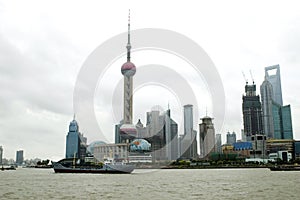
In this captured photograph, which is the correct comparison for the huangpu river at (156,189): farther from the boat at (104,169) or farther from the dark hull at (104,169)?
the boat at (104,169)

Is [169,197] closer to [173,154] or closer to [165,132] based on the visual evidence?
[165,132]

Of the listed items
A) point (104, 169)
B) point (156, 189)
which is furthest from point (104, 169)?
point (156, 189)

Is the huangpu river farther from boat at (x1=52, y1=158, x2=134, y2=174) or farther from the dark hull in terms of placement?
boat at (x1=52, y1=158, x2=134, y2=174)

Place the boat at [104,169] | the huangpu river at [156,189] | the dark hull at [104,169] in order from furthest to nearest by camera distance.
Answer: the boat at [104,169] < the dark hull at [104,169] < the huangpu river at [156,189]

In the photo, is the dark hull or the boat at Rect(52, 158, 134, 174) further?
the boat at Rect(52, 158, 134, 174)

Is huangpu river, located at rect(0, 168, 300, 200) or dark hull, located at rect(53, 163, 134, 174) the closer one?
huangpu river, located at rect(0, 168, 300, 200)

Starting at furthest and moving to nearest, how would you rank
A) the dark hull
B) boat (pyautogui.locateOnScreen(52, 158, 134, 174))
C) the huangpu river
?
1. boat (pyautogui.locateOnScreen(52, 158, 134, 174))
2. the dark hull
3. the huangpu river

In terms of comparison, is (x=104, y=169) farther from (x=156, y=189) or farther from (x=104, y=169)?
(x=156, y=189)

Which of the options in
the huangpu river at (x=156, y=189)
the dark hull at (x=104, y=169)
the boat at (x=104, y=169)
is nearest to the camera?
the huangpu river at (x=156, y=189)

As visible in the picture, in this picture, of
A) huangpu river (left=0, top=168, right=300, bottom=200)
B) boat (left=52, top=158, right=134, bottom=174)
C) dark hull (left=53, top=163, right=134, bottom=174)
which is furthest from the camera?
boat (left=52, top=158, right=134, bottom=174)

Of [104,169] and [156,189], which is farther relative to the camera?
[104,169]

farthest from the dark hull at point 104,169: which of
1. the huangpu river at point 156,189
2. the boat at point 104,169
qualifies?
the huangpu river at point 156,189

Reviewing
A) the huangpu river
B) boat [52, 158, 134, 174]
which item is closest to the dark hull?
boat [52, 158, 134, 174]

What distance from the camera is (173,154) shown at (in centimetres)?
14625
